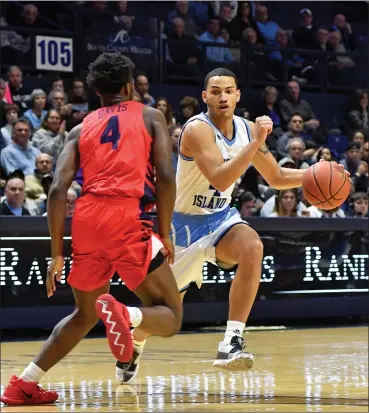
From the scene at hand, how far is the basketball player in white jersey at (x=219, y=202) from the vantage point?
21.1ft

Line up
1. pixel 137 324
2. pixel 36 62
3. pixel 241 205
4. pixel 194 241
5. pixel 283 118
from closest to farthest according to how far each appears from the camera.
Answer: pixel 137 324, pixel 194 241, pixel 241 205, pixel 36 62, pixel 283 118

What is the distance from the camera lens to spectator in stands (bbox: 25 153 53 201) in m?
11.3

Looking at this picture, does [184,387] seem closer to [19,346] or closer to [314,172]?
[314,172]

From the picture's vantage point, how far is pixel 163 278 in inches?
226

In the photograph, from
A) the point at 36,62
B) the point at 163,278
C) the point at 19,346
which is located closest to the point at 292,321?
the point at 19,346

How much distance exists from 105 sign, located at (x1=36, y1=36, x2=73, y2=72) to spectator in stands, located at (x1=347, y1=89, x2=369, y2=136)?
5.08 m

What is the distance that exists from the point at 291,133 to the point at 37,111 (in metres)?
3.92

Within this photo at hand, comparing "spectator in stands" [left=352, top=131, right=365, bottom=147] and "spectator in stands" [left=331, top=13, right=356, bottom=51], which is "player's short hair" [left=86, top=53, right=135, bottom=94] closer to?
"spectator in stands" [left=352, top=131, right=365, bottom=147]

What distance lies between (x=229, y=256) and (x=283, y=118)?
9123 millimetres

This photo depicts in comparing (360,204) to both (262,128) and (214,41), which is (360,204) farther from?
(262,128)

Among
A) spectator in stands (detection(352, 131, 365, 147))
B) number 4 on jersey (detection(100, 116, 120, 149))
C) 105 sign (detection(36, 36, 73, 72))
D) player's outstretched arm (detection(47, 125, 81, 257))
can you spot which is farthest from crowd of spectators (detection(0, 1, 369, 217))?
number 4 on jersey (detection(100, 116, 120, 149))

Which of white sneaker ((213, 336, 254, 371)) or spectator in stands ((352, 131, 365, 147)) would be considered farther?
spectator in stands ((352, 131, 365, 147))

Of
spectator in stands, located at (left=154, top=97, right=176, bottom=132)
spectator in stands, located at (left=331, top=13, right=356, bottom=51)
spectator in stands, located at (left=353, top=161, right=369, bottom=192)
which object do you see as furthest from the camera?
spectator in stands, located at (left=331, top=13, right=356, bottom=51)

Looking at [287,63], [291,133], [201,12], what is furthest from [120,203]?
[287,63]
